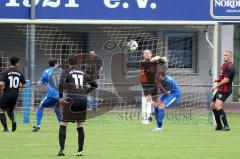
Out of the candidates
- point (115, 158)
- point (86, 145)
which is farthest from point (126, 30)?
point (115, 158)

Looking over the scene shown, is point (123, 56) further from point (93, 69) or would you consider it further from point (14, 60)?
point (14, 60)

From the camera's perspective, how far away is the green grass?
1533 centimetres

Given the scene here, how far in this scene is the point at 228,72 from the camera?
20891 millimetres

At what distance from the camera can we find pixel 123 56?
2677cm

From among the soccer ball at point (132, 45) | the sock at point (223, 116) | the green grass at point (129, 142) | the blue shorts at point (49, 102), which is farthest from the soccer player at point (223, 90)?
the soccer ball at point (132, 45)

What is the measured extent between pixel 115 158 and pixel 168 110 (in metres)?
12.1

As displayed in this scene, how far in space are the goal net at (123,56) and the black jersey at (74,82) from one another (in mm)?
8992

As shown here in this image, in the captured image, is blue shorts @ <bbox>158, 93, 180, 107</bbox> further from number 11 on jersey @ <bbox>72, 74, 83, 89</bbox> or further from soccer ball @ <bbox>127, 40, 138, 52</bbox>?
→ number 11 on jersey @ <bbox>72, 74, 83, 89</bbox>

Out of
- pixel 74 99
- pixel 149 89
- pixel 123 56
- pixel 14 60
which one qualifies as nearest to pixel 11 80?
pixel 14 60

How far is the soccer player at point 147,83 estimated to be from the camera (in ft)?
75.2

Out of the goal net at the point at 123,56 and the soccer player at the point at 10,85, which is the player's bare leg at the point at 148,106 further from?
the soccer player at the point at 10,85

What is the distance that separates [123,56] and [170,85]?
5323mm

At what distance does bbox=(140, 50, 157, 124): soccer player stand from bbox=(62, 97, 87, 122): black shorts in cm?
802

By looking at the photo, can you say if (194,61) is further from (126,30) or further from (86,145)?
(86,145)
